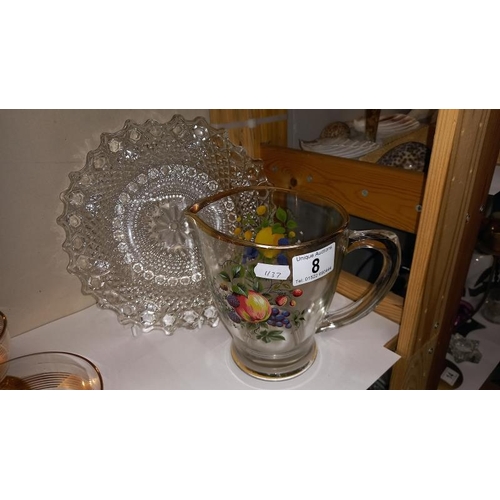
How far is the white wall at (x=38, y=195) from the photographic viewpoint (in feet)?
1.83

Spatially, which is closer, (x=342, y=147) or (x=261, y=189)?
(x=261, y=189)

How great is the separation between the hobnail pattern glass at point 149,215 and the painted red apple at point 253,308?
14 centimetres

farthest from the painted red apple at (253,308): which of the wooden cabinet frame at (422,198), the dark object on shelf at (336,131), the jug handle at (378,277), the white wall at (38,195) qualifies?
the dark object on shelf at (336,131)

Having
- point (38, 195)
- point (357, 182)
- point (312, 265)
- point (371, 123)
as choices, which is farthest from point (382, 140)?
point (38, 195)

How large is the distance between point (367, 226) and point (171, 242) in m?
0.46

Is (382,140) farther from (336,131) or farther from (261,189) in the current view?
(261,189)

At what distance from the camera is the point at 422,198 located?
56 centimetres

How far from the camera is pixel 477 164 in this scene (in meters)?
0.52

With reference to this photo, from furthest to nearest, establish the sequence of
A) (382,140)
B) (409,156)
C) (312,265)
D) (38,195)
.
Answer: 1. (382,140)
2. (409,156)
3. (38,195)
4. (312,265)

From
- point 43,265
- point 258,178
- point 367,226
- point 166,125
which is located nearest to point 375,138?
point 367,226

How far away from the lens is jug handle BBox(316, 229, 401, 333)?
521mm

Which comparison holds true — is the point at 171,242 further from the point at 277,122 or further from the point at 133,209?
the point at 277,122

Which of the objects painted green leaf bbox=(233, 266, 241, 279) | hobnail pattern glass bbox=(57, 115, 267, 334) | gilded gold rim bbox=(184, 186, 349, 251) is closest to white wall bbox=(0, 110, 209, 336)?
hobnail pattern glass bbox=(57, 115, 267, 334)

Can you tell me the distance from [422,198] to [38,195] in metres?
0.54
